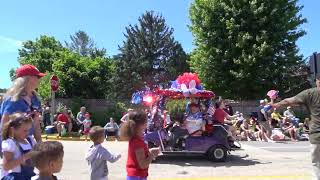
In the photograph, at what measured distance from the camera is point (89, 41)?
308 ft

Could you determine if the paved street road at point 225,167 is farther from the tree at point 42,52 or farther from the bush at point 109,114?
the tree at point 42,52

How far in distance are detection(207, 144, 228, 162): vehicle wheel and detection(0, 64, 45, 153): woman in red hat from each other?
8.25 metres

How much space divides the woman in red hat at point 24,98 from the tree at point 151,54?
47703 mm

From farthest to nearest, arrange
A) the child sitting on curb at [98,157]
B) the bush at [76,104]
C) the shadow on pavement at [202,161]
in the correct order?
the bush at [76,104], the shadow on pavement at [202,161], the child sitting on curb at [98,157]

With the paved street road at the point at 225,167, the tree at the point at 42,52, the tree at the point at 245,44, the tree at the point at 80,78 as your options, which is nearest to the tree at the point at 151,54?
the tree at the point at 42,52

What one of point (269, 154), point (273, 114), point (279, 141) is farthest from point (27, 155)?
point (273, 114)

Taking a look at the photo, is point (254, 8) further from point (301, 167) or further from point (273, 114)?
point (301, 167)

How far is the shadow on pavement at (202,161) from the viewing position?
43.5 ft

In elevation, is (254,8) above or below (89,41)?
below

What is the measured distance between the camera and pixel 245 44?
31984 millimetres

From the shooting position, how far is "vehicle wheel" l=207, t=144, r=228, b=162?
1358 centimetres

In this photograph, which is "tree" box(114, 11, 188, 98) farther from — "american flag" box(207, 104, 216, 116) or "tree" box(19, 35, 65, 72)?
"american flag" box(207, 104, 216, 116)

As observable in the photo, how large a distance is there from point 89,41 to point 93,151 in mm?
88751

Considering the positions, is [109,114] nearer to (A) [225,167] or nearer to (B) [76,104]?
(B) [76,104]
